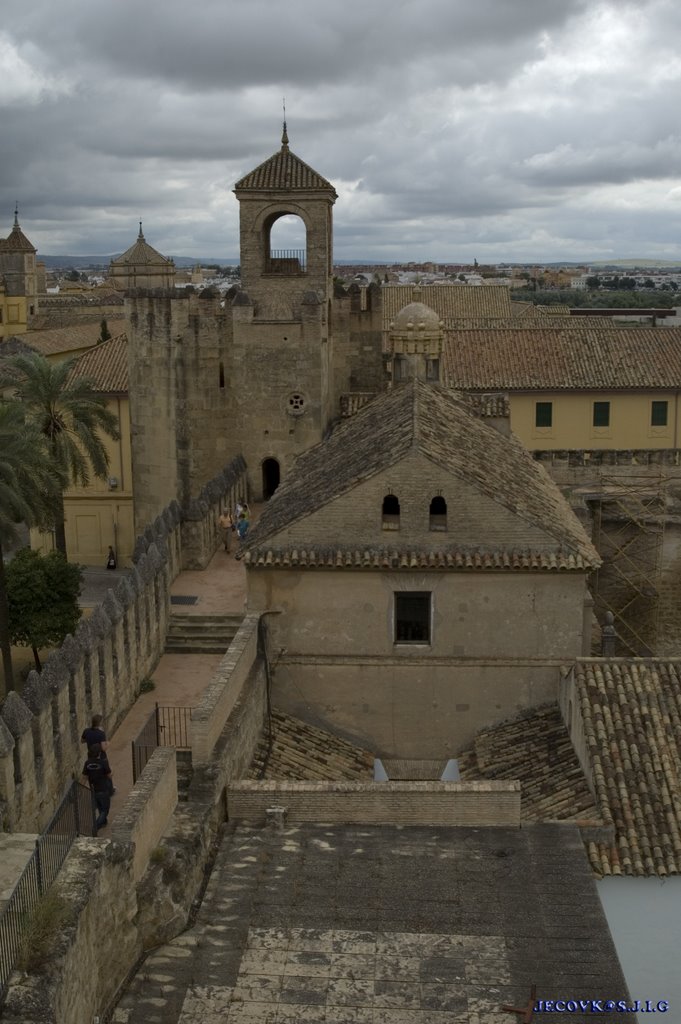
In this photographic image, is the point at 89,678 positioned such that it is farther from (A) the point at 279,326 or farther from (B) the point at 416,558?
(A) the point at 279,326

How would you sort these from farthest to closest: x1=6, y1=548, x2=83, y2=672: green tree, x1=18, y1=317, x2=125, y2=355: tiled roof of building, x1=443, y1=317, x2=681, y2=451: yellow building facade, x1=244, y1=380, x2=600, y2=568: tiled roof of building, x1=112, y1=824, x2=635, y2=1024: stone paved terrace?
x1=18, y1=317, x2=125, y2=355: tiled roof of building, x1=443, y1=317, x2=681, y2=451: yellow building facade, x1=6, y1=548, x2=83, y2=672: green tree, x1=244, y1=380, x2=600, y2=568: tiled roof of building, x1=112, y1=824, x2=635, y2=1024: stone paved terrace

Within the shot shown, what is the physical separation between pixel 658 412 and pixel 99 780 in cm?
2962

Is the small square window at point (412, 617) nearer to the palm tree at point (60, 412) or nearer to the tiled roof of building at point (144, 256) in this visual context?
the palm tree at point (60, 412)

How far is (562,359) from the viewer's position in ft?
129

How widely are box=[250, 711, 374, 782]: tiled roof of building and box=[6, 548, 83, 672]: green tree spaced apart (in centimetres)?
990

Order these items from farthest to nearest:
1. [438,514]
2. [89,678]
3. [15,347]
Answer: [15,347] → [438,514] → [89,678]

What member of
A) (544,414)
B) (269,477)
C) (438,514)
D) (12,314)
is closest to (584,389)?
(544,414)

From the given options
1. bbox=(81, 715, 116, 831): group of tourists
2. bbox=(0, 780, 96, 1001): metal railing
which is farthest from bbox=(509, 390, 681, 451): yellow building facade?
bbox=(0, 780, 96, 1001): metal railing

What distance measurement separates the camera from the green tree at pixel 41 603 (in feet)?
88.4

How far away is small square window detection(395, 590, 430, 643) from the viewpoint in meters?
18.5

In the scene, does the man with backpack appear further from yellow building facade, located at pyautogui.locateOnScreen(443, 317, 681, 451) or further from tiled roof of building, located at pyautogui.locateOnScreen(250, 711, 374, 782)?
yellow building facade, located at pyautogui.locateOnScreen(443, 317, 681, 451)

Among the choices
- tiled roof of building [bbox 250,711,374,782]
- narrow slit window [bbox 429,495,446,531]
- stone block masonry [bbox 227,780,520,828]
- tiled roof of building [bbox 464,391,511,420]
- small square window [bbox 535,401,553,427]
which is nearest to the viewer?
stone block masonry [bbox 227,780,520,828]

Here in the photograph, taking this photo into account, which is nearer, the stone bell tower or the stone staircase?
the stone staircase

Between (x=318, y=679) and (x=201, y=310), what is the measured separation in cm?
1339
